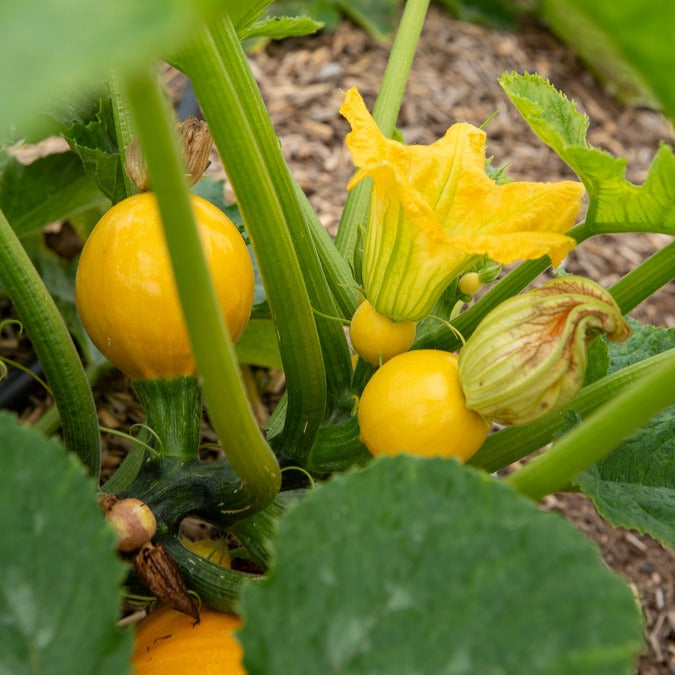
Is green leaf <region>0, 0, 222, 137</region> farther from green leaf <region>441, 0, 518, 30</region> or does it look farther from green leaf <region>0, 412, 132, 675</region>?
green leaf <region>441, 0, 518, 30</region>

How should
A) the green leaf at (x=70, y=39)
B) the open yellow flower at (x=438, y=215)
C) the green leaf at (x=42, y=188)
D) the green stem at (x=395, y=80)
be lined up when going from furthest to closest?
1. the green leaf at (x=42, y=188)
2. the green stem at (x=395, y=80)
3. the open yellow flower at (x=438, y=215)
4. the green leaf at (x=70, y=39)

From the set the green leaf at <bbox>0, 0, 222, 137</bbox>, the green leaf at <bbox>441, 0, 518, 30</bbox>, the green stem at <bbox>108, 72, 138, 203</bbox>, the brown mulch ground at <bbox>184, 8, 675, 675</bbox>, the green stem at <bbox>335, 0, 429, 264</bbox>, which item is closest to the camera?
the green leaf at <bbox>0, 0, 222, 137</bbox>

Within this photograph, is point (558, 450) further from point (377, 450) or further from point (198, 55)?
point (198, 55)

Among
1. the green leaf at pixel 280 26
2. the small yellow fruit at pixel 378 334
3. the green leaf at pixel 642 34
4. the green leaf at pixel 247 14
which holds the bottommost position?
the small yellow fruit at pixel 378 334

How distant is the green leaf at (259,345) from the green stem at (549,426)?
17.5 inches

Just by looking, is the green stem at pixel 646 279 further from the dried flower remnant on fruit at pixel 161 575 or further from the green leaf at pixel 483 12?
the green leaf at pixel 483 12

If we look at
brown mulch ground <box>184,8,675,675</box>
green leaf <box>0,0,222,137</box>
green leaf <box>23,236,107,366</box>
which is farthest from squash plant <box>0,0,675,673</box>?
brown mulch ground <box>184,8,675,675</box>

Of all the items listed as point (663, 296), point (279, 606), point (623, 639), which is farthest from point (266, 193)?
point (663, 296)

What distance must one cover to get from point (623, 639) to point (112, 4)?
48cm

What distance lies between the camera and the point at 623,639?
62 cm

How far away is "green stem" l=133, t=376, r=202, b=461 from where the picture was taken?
1081mm

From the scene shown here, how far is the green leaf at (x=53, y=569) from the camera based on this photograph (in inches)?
26.6

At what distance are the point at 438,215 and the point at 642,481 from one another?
0.37 m

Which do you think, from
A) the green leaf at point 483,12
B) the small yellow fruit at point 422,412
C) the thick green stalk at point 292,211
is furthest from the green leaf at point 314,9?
the small yellow fruit at point 422,412
